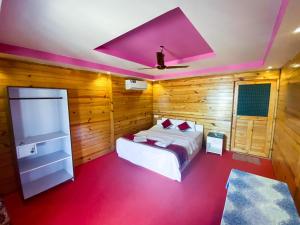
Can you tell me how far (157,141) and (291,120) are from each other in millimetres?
2468

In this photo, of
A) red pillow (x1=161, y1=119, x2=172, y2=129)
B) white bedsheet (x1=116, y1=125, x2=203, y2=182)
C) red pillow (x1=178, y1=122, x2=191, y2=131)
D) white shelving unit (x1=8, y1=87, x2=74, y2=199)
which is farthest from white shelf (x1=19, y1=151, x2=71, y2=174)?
red pillow (x1=178, y1=122, x2=191, y2=131)

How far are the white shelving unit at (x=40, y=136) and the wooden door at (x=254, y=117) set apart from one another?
4.29 metres

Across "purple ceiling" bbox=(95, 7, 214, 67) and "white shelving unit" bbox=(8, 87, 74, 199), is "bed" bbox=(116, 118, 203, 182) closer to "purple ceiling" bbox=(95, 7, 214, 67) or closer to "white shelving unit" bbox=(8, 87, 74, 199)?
"white shelving unit" bbox=(8, 87, 74, 199)

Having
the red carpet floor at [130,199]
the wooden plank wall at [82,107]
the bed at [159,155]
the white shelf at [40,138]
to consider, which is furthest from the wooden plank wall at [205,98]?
the white shelf at [40,138]

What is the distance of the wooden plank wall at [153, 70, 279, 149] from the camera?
12.9ft

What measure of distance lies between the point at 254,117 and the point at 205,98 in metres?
1.37

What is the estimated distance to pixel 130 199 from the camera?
2.32 metres

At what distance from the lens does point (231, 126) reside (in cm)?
400

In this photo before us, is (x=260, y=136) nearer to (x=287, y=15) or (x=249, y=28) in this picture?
(x=249, y=28)

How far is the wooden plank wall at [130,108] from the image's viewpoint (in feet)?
14.0

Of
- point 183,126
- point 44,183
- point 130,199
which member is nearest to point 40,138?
point 44,183

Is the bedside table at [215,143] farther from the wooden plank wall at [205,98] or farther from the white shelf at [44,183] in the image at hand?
the white shelf at [44,183]

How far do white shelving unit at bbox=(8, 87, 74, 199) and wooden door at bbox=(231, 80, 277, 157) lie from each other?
4295mm

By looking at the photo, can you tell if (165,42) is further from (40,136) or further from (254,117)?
(254,117)
